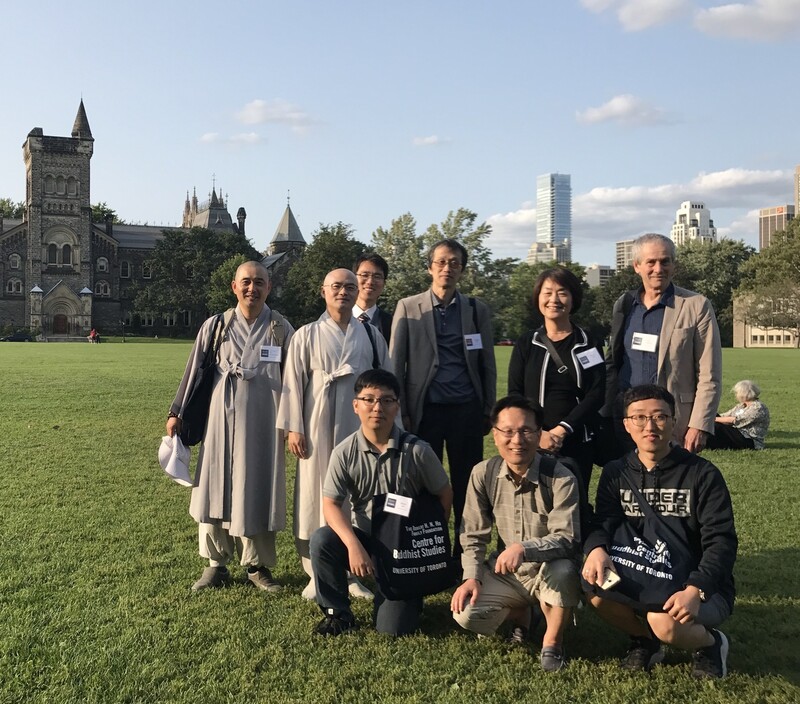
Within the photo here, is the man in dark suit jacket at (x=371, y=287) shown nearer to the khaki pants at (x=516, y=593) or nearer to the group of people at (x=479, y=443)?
the group of people at (x=479, y=443)

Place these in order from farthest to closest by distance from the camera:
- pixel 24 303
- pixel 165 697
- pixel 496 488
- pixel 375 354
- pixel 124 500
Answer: pixel 24 303 < pixel 124 500 < pixel 375 354 < pixel 496 488 < pixel 165 697

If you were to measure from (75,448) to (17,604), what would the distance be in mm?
6154

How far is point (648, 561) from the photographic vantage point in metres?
3.82

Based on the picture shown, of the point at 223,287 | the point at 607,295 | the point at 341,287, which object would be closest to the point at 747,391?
the point at 341,287

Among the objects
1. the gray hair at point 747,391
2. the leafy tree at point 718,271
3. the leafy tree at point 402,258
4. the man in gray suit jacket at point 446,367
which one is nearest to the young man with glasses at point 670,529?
the man in gray suit jacket at point 446,367

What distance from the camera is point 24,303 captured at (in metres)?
75.2

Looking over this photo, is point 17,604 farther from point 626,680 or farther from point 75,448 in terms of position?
point 75,448

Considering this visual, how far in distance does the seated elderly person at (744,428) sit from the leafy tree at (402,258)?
167 ft

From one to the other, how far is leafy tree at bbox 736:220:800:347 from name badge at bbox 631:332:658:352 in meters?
62.2

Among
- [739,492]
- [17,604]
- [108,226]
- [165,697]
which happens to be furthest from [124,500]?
[108,226]

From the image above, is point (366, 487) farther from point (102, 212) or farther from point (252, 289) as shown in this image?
point (102, 212)

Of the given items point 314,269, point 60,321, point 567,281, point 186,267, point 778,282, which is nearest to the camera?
point 567,281

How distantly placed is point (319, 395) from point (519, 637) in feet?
6.33

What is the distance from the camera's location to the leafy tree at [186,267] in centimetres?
7538
